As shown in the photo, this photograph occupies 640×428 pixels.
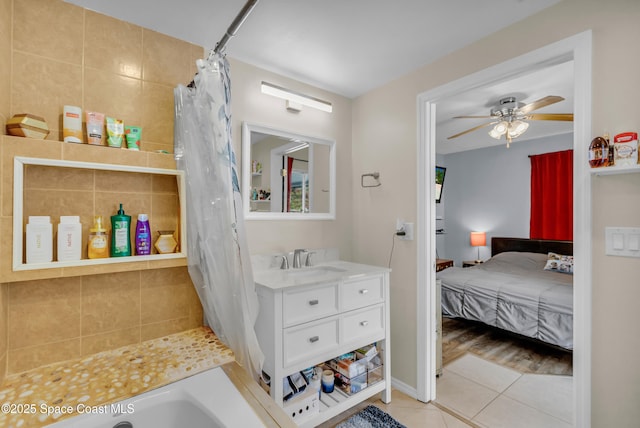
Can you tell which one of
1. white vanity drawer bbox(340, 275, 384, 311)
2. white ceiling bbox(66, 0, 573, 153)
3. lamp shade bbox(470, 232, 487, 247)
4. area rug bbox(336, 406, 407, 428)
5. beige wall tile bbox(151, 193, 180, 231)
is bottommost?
area rug bbox(336, 406, 407, 428)

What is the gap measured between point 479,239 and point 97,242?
4.91 metres

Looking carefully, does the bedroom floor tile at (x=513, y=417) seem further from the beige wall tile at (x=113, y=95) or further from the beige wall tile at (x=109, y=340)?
the beige wall tile at (x=113, y=95)

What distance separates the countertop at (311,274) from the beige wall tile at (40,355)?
34.6 inches

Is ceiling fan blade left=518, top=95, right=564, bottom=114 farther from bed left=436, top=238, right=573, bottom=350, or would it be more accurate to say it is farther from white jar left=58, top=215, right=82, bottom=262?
white jar left=58, top=215, right=82, bottom=262

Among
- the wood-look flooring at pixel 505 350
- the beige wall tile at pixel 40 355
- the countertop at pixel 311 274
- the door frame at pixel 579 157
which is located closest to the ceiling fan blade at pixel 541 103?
the door frame at pixel 579 157

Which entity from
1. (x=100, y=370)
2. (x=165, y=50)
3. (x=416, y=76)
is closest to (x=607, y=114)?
(x=416, y=76)

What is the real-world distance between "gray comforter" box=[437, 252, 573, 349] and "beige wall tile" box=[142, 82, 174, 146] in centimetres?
311

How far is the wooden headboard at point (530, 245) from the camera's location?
3.84m

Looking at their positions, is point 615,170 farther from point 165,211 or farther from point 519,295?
point 165,211

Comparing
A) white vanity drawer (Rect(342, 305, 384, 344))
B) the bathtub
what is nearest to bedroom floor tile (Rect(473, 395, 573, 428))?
white vanity drawer (Rect(342, 305, 384, 344))

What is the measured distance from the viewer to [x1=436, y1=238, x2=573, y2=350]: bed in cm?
255

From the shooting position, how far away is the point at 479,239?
471cm

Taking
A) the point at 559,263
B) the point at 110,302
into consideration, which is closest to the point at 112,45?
the point at 110,302

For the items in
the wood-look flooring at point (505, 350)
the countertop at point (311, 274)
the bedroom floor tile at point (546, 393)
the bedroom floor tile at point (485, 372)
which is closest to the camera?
the countertop at point (311, 274)
